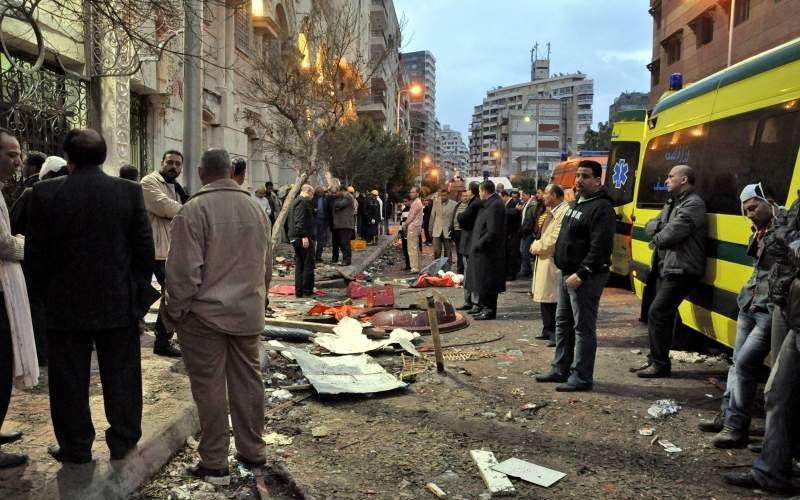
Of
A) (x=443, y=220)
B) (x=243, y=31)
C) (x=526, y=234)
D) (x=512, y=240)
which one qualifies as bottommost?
(x=512, y=240)

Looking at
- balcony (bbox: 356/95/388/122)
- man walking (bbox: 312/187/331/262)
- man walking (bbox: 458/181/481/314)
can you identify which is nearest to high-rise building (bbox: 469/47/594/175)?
balcony (bbox: 356/95/388/122)

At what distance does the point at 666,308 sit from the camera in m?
5.79

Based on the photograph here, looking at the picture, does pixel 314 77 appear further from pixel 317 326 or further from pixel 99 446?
pixel 99 446

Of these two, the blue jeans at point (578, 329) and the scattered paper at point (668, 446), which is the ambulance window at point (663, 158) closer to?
the blue jeans at point (578, 329)

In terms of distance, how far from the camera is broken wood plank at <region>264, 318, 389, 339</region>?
7.46 metres

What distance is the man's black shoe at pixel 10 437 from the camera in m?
3.80

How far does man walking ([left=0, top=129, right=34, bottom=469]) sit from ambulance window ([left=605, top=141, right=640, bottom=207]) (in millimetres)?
9233

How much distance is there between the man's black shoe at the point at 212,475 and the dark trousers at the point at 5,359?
1.08 m

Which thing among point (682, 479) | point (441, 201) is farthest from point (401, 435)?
point (441, 201)

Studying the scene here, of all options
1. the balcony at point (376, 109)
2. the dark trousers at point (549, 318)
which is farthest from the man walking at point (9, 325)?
the balcony at point (376, 109)

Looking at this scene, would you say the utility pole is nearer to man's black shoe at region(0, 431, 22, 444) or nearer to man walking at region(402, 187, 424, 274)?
man's black shoe at region(0, 431, 22, 444)

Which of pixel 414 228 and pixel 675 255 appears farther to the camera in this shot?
pixel 414 228

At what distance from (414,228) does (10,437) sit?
11310mm

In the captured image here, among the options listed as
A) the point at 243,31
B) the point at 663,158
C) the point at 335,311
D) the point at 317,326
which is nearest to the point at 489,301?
the point at 335,311
